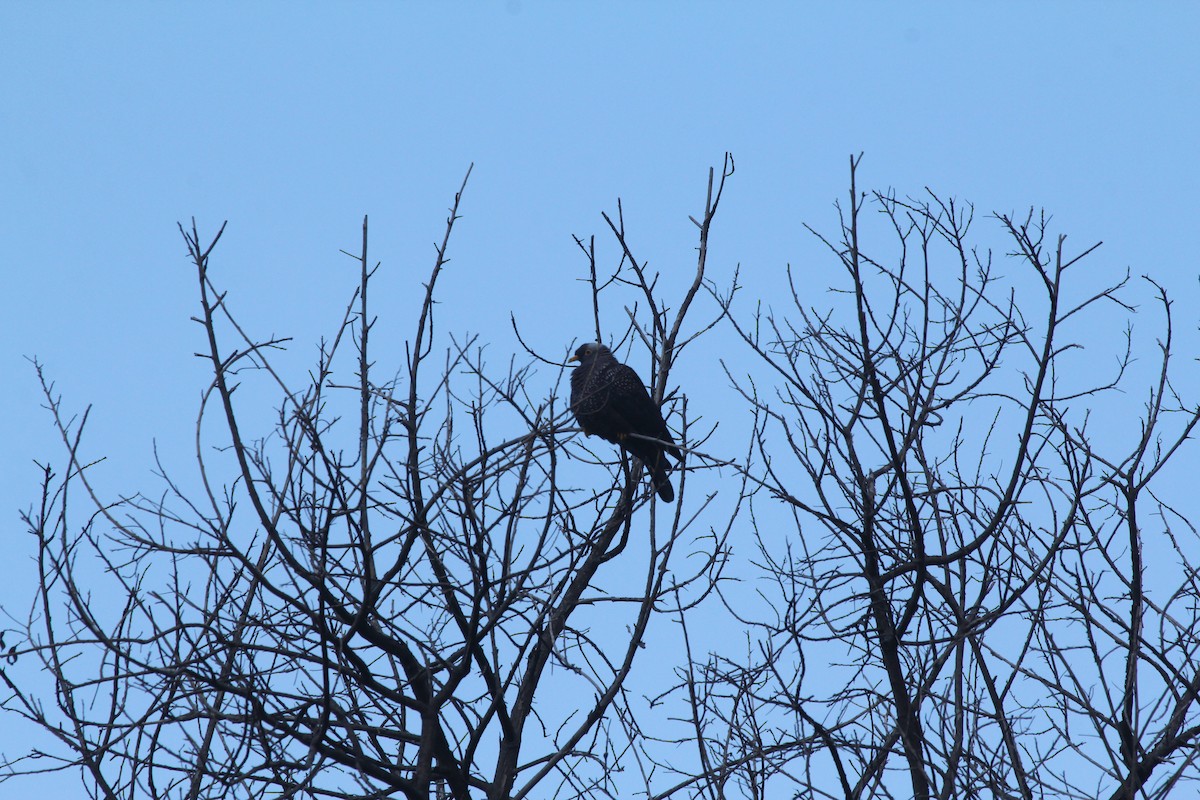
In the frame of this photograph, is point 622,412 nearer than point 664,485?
No

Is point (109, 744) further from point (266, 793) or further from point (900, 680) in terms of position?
point (900, 680)

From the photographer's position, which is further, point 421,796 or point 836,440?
point 836,440

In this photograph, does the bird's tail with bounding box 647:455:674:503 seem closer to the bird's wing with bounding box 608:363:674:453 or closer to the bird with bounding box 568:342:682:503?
the bird with bounding box 568:342:682:503

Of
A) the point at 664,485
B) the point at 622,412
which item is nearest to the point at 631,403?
the point at 622,412

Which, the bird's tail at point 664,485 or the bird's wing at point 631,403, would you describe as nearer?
the bird's tail at point 664,485

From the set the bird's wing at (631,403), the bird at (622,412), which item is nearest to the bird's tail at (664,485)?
the bird at (622,412)

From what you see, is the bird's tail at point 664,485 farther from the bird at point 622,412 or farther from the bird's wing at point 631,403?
the bird's wing at point 631,403

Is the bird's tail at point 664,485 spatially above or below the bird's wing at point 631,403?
below

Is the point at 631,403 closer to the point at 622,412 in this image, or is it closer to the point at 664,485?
the point at 622,412

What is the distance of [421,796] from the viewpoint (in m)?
3.34

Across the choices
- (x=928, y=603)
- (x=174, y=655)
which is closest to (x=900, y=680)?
(x=928, y=603)

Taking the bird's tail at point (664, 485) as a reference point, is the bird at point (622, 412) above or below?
above

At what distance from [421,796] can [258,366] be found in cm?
132

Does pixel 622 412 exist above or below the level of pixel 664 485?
above
